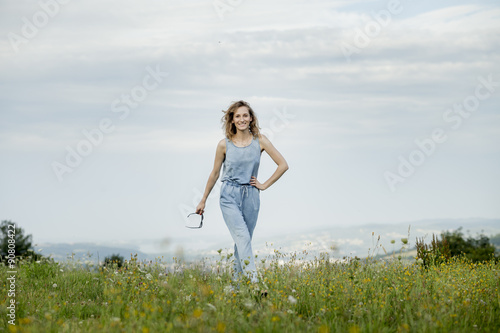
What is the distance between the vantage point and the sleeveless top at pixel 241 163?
7469mm

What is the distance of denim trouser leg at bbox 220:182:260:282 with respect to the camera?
23.8 feet

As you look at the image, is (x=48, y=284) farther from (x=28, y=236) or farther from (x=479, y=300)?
(x=28, y=236)

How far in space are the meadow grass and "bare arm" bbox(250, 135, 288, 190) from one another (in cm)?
102

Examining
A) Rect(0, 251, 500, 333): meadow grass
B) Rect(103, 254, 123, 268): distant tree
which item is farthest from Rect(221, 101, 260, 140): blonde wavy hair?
Rect(103, 254, 123, 268): distant tree

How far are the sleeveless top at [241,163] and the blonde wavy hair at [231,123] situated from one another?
0.20m

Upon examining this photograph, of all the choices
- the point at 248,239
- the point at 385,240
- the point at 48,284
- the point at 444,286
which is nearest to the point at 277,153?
the point at 248,239

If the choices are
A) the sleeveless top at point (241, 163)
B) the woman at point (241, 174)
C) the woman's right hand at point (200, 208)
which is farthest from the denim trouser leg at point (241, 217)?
the woman's right hand at point (200, 208)

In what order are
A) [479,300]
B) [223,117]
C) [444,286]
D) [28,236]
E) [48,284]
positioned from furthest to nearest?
[28,236] < [48,284] < [223,117] < [444,286] < [479,300]

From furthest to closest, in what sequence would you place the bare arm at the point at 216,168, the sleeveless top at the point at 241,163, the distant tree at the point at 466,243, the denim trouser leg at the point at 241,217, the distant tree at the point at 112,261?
the distant tree at the point at 466,243, the distant tree at the point at 112,261, the bare arm at the point at 216,168, the sleeveless top at the point at 241,163, the denim trouser leg at the point at 241,217

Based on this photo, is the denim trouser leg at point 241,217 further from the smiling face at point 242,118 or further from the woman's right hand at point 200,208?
the smiling face at point 242,118

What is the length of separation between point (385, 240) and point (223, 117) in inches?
113

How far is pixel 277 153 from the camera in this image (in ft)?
25.1

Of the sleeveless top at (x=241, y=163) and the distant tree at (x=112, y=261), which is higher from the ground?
the sleeveless top at (x=241, y=163)

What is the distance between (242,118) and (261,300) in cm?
246
